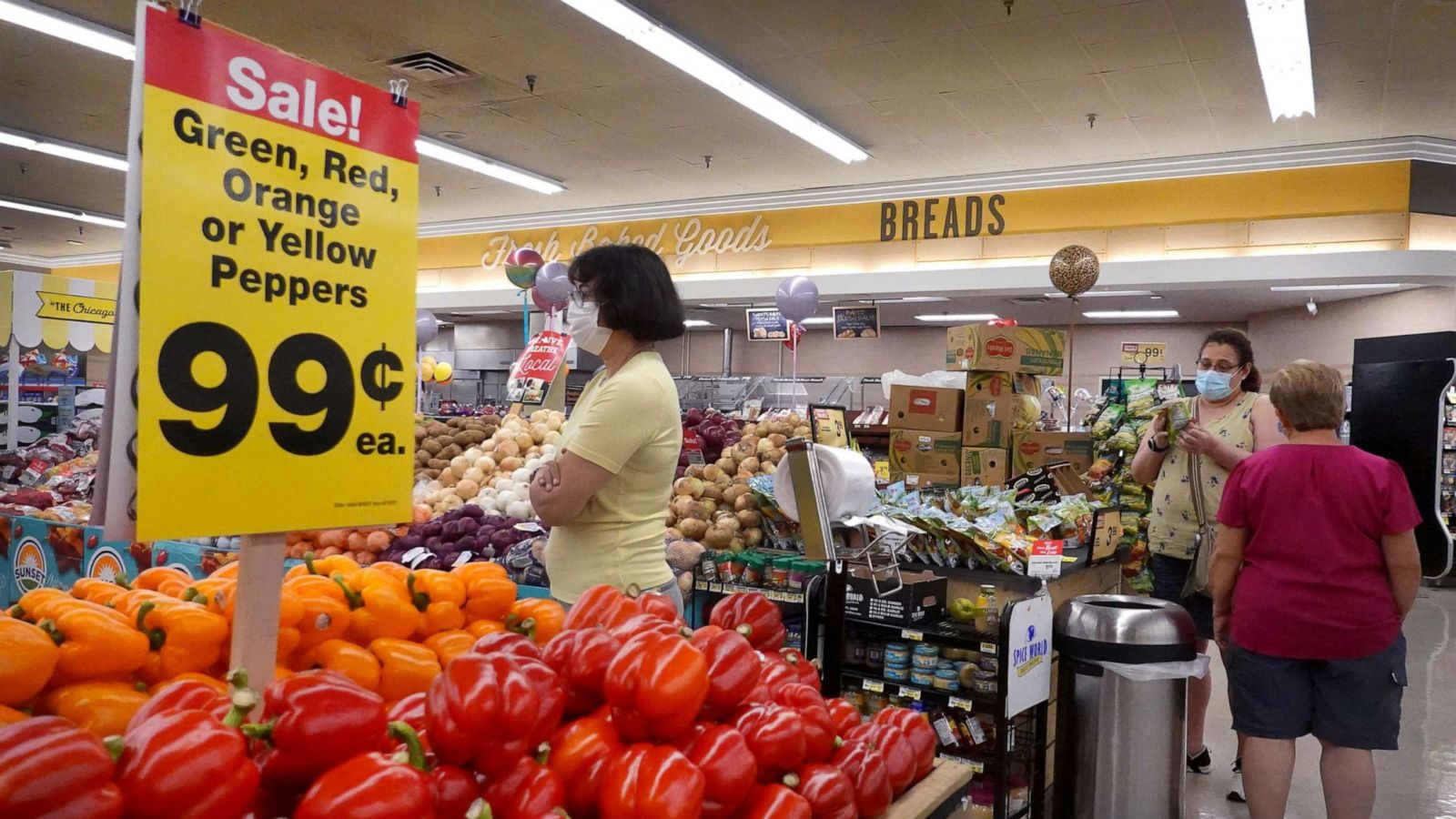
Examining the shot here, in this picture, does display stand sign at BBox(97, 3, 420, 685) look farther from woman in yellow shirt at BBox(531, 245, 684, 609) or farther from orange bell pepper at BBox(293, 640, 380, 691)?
woman in yellow shirt at BBox(531, 245, 684, 609)

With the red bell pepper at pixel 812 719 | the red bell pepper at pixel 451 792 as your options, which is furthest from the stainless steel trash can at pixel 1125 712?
the red bell pepper at pixel 451 792

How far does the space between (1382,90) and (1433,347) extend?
402 cm

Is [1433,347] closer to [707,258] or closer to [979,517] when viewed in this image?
[979,517]

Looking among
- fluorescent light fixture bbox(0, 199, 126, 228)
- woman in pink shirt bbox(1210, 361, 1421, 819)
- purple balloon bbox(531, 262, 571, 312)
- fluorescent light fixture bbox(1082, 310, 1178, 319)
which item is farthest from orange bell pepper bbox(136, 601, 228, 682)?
fluorescent light fixture bbox(0, 199, 126, 228)

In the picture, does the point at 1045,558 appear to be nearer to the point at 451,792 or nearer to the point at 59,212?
the point at 451,792

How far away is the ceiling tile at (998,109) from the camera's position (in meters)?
7.91

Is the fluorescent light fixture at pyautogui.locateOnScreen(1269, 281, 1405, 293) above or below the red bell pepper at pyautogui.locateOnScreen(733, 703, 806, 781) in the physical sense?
above

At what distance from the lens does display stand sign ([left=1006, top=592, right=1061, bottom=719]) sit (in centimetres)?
276

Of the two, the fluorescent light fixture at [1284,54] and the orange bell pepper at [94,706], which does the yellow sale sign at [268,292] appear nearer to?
the orange bell pepper at [94,706]

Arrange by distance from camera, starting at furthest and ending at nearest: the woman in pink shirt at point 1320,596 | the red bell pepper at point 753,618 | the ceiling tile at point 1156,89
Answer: the ceiling tile at point 1156,89, the woman in pink shirt at point 1320,596, the red bell pepper at point 753,618

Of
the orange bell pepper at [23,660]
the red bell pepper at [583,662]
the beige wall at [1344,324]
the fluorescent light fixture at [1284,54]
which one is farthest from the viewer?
the beige wall at [1344,324]

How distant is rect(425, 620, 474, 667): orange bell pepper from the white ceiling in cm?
558

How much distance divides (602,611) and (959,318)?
11955mm

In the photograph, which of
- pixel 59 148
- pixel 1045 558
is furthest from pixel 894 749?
pixel 59 148
